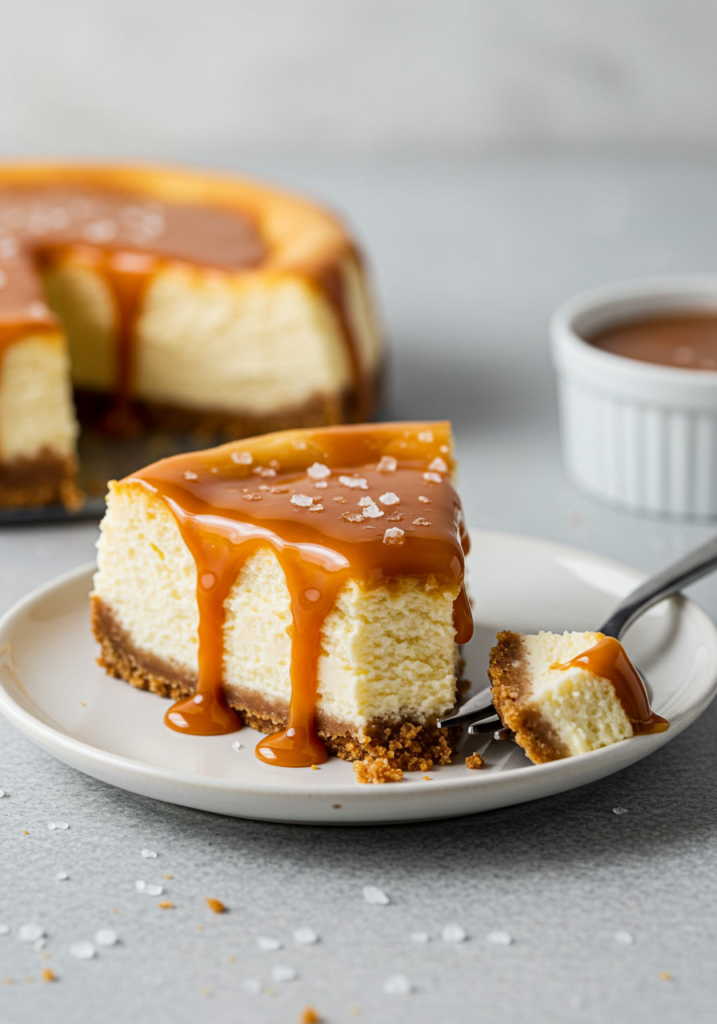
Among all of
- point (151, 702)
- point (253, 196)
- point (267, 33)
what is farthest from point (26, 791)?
point (267, 33)

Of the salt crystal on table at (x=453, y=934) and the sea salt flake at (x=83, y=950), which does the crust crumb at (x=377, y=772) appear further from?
the sea salt flake at (x=83, y=950)

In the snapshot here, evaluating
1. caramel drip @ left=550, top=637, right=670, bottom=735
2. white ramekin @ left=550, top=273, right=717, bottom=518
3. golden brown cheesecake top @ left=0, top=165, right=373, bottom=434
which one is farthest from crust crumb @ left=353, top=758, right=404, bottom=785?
golden brown cheesecake top @ left=0, top=165, right=373, bottom=434

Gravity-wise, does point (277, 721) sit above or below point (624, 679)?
below

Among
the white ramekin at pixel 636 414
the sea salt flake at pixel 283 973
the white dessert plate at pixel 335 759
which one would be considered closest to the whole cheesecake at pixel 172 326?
the white ramekin at pixel 636 414

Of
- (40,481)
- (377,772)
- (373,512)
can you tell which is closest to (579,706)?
(377,772)

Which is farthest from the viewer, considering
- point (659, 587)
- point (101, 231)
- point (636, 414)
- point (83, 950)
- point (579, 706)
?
point (101, 231)

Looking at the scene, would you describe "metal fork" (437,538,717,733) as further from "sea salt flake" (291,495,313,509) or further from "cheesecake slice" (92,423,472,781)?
"sea salt flake" (291,495,313,509)

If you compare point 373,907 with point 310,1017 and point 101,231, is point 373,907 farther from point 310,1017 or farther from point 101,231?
point 101,231

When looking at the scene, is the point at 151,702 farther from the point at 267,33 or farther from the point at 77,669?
the point at 267,33
